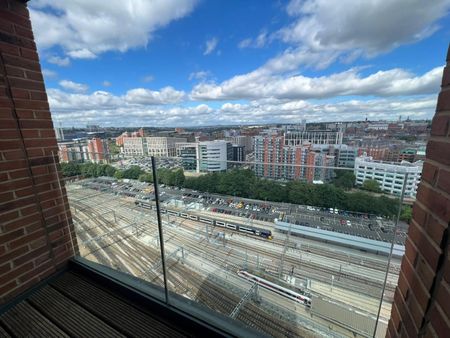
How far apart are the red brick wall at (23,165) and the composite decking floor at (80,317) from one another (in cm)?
19

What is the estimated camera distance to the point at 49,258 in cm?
150

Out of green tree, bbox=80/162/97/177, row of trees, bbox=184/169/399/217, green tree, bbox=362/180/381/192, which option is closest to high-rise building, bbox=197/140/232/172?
row of trees, bbox=184/169/399/217

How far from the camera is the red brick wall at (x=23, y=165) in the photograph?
3.94ft

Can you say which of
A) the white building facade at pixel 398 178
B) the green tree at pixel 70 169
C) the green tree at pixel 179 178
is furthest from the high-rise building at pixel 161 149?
the white building facade at pixel 398 178

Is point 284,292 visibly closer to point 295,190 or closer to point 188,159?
point 295,190

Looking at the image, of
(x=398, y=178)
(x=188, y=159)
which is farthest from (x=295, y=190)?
(x=188, y=159)

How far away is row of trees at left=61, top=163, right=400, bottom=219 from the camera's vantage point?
4.94 feet

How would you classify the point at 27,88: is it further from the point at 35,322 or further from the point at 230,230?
the point at 230,230

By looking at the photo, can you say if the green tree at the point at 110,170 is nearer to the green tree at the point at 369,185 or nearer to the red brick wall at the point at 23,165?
the red brick wall at the point at 23,165

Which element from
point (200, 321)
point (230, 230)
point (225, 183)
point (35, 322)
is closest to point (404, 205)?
point (200, 321)

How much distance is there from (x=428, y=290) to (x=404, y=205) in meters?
0.46

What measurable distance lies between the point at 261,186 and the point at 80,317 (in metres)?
1.96

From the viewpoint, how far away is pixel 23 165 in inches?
51.2

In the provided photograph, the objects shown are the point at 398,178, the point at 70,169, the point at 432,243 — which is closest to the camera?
the point at 432,243
